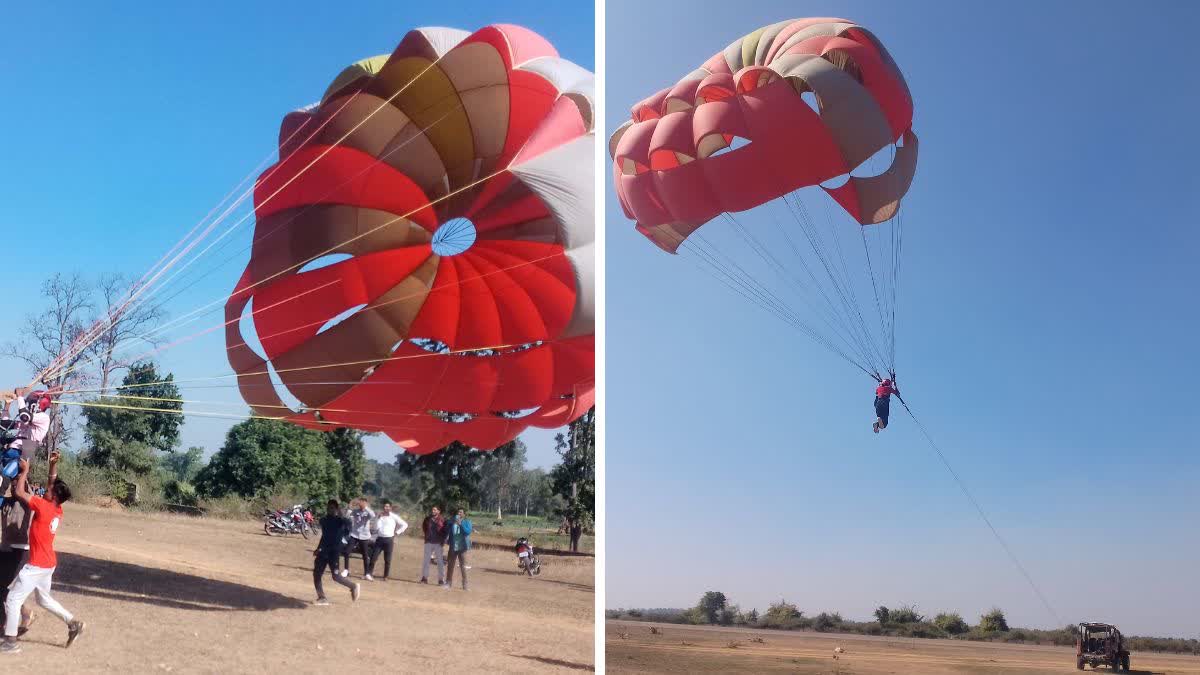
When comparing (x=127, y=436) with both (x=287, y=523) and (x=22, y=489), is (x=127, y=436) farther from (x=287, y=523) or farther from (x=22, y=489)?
(x=22, y=489)

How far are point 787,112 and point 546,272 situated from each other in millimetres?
1509

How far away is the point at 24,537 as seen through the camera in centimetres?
373

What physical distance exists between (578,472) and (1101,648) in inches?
294

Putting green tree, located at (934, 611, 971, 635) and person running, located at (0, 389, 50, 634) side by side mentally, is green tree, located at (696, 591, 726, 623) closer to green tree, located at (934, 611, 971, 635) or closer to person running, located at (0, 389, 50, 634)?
green tree, located at (934, 611, 971, 635)

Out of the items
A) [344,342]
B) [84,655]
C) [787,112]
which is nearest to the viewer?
[84,655]

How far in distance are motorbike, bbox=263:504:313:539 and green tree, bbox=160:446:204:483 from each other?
2.90 m

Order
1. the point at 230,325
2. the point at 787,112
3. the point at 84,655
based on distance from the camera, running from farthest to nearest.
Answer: the point at 230,325, the point at 787,112, the point at 84,655

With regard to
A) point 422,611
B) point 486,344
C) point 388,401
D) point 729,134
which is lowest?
point 422,611

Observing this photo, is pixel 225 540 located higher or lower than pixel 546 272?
lower

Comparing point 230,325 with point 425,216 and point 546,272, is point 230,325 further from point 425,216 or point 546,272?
point 546,272

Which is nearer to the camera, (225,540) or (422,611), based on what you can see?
(422,611)

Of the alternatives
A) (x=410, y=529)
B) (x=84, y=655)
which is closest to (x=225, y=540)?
(x=410, y=529)

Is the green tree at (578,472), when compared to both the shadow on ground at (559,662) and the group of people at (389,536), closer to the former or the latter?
the group of people at (389,536)

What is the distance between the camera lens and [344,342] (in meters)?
5.26
